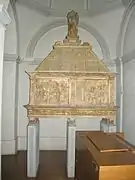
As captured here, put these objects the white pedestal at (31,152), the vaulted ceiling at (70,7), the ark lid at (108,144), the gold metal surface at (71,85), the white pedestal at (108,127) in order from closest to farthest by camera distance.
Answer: the ark lid at (108,144)
the white pedestal at (31,152)
the white pedestal at (108,127)
the gold metal surface at (71,85)
the vaulted ceiling at (70,7)

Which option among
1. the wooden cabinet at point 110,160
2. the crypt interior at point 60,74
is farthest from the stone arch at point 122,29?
the wooden cabinet at point 110,160

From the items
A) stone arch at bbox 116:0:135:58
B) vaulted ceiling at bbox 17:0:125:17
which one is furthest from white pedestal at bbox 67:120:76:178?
vaulted ceiling at bbox 17:0:125:17

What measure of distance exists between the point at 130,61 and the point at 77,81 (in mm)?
1741

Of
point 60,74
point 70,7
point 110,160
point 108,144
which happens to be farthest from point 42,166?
point 70,7

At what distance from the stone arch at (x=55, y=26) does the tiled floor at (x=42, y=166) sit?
2.72m

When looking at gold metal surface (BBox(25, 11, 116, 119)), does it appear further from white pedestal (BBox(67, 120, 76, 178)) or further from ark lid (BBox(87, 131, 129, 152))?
ark lid (BBox(87, 131, 129, 152))

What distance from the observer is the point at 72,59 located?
6113 mm

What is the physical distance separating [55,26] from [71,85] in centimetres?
289

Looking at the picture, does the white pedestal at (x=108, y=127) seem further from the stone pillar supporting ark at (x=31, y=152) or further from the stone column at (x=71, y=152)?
the stone pillar supporting ark at (x=31, y=152)

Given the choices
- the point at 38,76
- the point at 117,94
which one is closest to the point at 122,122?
the point at 117,94

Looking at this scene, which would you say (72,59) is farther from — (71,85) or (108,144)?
(108,144)

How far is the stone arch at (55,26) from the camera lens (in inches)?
319

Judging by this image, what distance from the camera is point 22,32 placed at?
25.9 ft

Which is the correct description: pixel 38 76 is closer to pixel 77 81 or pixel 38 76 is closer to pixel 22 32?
pixel 77 81
